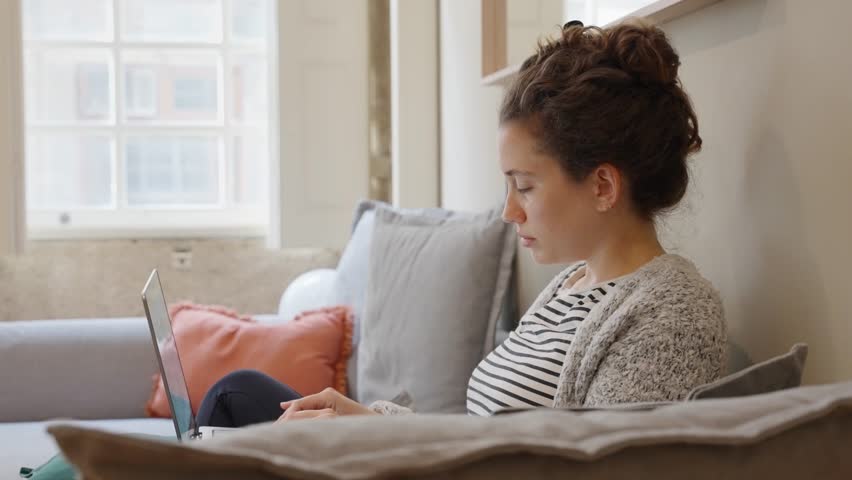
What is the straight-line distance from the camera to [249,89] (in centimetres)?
371

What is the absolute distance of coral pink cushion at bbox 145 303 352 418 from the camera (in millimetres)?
2398

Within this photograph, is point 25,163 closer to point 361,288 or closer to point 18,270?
point 18,270

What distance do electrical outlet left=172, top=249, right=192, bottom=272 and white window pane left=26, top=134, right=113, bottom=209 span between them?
320mm

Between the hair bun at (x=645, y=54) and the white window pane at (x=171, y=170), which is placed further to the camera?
the white window pane at (x=171, y=170)

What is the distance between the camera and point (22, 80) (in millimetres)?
3301

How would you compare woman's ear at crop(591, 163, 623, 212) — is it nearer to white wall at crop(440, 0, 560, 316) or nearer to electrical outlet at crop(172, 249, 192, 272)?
white wall at crop(440, 0, 560, 316)

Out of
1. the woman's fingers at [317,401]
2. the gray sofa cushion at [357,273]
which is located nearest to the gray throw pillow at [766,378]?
the woman's fingers at [317,401]

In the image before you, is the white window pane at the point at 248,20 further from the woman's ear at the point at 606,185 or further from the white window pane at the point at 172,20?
the woman's ear at the point at 606,185

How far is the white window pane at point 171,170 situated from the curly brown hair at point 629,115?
8.29ft

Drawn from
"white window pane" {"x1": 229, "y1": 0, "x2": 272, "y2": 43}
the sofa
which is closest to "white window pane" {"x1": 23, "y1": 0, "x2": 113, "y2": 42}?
"white window pane" {"x1": 229, "y1": 0, "x2": 272, "y2": 43}

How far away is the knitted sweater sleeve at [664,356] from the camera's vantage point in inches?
43.9

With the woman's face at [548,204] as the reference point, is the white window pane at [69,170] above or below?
above

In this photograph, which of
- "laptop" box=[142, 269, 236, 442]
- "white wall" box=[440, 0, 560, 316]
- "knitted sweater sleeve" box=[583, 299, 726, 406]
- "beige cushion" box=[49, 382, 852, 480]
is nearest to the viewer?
"beige cushion" box=[49, 382, 852, 480]

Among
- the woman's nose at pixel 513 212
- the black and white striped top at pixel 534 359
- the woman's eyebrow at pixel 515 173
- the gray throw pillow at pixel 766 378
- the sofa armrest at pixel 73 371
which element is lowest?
the sofa armrest at pixel 73 371
